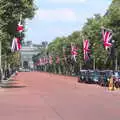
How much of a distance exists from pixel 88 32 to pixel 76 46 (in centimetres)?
1824

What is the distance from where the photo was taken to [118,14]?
7975 cm

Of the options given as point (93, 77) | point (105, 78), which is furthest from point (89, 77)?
point (105, 78)

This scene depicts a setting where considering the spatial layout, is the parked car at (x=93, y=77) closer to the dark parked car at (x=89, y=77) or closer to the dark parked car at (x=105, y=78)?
the dark parked car at (x=89, y=77)

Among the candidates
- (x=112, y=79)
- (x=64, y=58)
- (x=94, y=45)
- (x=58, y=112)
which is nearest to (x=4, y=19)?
(x=112, y=79)

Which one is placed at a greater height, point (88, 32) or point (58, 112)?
point (88, 32)

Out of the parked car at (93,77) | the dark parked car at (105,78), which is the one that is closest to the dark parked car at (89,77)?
the parked car at (93,77)

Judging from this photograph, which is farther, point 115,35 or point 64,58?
point 64,58

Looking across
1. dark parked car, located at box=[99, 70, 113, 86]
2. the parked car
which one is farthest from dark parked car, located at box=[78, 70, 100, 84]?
dark parked car, located at box=[99, 70, 113, 86]

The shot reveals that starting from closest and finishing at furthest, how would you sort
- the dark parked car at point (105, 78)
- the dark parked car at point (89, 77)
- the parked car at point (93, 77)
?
the dark parked car at point (105, 78) → the parked car at point (93, 77) → the dark parked car at point (89, 77)

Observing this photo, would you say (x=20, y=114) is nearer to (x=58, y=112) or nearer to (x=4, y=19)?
(x=58, y=112)

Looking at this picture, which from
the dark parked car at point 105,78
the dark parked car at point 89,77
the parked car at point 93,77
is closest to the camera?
the dark parked car at point 105,78

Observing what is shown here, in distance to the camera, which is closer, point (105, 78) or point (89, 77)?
point (105, 78)

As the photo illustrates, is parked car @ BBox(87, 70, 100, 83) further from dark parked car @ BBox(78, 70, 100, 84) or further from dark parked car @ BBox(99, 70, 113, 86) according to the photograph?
dark parked car @ BBox(99, 70, 113, 86)

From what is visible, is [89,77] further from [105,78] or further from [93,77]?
[105,78]
